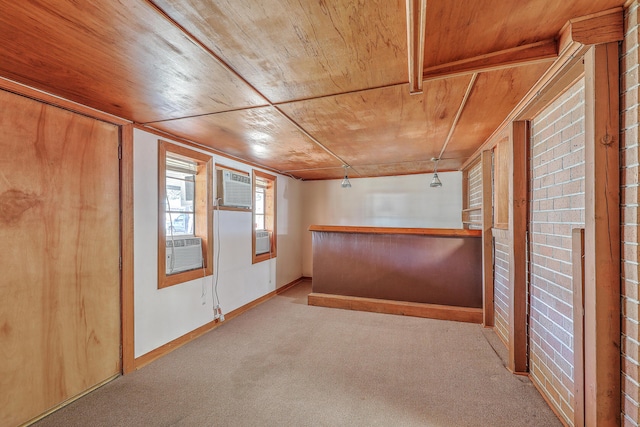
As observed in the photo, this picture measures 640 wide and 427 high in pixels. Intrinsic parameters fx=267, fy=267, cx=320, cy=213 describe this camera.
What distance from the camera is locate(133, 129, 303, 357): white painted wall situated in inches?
92.1

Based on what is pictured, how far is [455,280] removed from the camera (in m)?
3.37

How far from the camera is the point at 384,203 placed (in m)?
5.01

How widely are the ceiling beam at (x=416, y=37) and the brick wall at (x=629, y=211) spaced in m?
0.80

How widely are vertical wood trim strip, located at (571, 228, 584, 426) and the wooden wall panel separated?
3062mm

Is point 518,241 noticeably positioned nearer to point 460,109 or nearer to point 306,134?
point 460,109

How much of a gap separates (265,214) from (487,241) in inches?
126

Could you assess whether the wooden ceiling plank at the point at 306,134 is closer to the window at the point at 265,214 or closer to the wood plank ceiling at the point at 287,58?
the wood plank ceiling at the point at 287,58

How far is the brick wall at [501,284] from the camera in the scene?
2559 mm

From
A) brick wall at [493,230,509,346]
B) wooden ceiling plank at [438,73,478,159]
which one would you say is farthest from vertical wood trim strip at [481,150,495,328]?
wooden ceiling plank at [438,73,478,159]

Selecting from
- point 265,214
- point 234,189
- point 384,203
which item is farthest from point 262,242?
point 384,203

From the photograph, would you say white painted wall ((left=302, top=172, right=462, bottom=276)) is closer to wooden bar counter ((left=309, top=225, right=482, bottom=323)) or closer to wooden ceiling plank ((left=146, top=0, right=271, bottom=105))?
wooden bar counter ((left=309, top=225, right=482, bottom=323))

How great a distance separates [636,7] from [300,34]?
4.37 feet

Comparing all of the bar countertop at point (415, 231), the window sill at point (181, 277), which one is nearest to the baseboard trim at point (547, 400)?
the bar countertop at point (415, 231)

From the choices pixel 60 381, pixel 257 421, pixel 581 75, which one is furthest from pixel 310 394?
pixel 581 75
